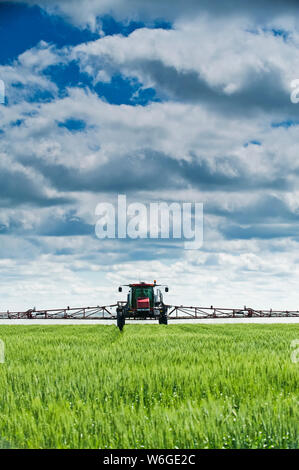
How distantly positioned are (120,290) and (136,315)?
6.86 m

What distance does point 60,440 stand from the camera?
3742 millimetres

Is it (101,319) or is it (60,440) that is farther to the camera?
(101,319)

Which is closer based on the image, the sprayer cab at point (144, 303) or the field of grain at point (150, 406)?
the field of grain at point (150, 406)

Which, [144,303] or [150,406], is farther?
[144,303]

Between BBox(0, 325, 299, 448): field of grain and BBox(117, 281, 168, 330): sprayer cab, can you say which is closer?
BBox(0, 325, 299, 448): field of grain

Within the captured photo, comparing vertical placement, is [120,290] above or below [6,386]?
above

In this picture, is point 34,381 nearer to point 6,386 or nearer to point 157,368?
point 6,386

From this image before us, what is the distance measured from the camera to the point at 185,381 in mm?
6125

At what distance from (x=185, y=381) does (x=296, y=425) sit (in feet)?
8.30
